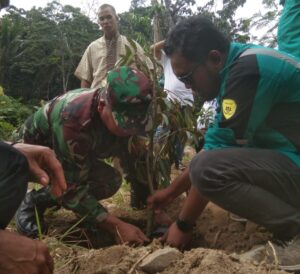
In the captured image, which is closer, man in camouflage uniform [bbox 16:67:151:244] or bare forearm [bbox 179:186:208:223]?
bare forearm [bbox 179:186:208:223]

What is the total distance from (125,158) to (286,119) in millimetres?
1305

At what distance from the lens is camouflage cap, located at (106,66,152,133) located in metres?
2.36

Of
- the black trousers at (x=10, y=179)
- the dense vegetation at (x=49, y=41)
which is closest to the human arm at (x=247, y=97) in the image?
the black trousers at (x=10, y=179)

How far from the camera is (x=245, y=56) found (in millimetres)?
1932

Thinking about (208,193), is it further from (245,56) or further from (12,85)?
(12,85)

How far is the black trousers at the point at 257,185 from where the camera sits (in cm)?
192

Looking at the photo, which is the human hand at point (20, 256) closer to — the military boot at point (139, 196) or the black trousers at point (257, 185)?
the black trousers at point (257, 185)

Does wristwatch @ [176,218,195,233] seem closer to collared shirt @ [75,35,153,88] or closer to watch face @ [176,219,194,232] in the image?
watch face @ [176,219,194,232]

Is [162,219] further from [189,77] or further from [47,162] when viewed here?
[47,162]

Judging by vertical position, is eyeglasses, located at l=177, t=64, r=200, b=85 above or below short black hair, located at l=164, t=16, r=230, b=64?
below

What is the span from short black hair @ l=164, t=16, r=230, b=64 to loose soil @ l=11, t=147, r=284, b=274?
0.90 m

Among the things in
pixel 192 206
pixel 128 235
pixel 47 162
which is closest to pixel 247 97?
pixel 192 206

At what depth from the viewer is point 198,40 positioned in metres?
2.04

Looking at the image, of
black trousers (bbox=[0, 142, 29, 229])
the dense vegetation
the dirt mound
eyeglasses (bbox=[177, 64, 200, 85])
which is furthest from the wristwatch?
the dense vegetation
